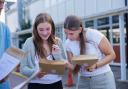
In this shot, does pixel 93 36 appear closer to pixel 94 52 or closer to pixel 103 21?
pixel 94 52

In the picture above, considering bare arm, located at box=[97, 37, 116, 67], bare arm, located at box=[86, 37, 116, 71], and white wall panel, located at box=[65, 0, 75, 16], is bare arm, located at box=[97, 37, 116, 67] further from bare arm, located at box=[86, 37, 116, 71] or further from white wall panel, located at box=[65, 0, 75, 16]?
white wall panel, located at box=[65, 0, 75, 16]

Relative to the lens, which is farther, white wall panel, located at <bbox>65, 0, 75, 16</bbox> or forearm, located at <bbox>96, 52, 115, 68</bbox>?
white wall panel, located at <bbox>65, 0, 75, 16</bbox>

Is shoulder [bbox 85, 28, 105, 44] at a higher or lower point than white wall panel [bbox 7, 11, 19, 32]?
lower

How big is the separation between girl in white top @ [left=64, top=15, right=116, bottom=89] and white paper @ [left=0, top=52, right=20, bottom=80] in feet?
3.29

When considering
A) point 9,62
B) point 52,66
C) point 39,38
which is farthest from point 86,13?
point 9,62

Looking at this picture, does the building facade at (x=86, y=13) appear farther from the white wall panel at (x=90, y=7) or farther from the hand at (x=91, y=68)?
the hand at (x=91, y=68)

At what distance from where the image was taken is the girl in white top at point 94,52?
408cm

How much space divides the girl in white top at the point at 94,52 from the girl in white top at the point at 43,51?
0.21 metres

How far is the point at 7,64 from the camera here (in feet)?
10.3

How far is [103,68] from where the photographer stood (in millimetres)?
4195

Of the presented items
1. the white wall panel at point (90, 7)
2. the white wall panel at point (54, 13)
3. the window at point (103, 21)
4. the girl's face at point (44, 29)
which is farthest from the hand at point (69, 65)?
the white wall panel at point (54, 13)

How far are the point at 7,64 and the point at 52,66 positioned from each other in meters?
0.61

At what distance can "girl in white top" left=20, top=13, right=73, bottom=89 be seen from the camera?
3809 millimetres

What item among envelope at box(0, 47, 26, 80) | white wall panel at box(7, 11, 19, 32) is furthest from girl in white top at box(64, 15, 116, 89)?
white wall panel at box(7, 11, 19, 32)
